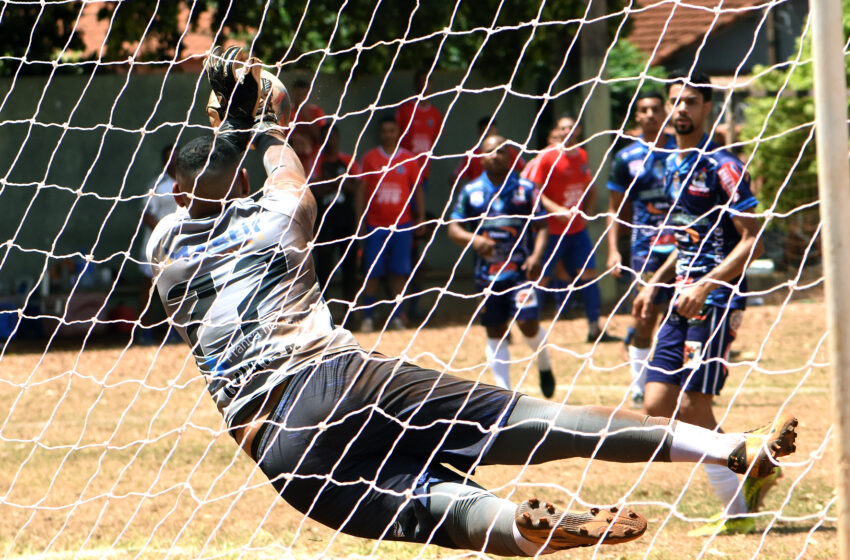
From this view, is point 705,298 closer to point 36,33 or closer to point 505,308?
point 505,308

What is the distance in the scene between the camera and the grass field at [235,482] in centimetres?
459

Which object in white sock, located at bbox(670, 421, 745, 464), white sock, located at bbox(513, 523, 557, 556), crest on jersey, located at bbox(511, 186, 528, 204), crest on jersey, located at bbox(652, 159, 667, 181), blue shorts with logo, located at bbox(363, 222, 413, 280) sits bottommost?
blue shorts with logo, located at bbox(363, 222, 413, 280)

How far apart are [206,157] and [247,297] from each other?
50cm

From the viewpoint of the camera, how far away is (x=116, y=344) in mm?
11359

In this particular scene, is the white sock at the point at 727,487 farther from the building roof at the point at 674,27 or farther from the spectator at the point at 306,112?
the building roof at the point at 674,27

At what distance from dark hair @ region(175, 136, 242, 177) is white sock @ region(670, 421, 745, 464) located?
1.70 metres

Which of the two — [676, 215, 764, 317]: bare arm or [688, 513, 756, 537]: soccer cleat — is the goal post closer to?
[676, 215, 764, 317]: bare arm

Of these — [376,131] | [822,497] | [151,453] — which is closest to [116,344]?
[376,131]

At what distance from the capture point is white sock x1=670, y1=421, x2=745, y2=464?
3.36 meters

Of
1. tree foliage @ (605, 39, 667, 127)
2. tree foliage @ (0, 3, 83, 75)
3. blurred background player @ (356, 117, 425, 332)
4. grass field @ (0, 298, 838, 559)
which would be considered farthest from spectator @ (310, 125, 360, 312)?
tree foliage @ (605, 39, 667, 127)

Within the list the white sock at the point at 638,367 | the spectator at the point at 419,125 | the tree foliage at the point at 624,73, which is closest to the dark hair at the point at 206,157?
the white sock at the point at 638,367

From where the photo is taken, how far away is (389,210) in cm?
1116

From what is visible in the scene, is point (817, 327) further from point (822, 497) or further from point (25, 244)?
point (25, 244)

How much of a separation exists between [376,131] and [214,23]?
2.33 m
